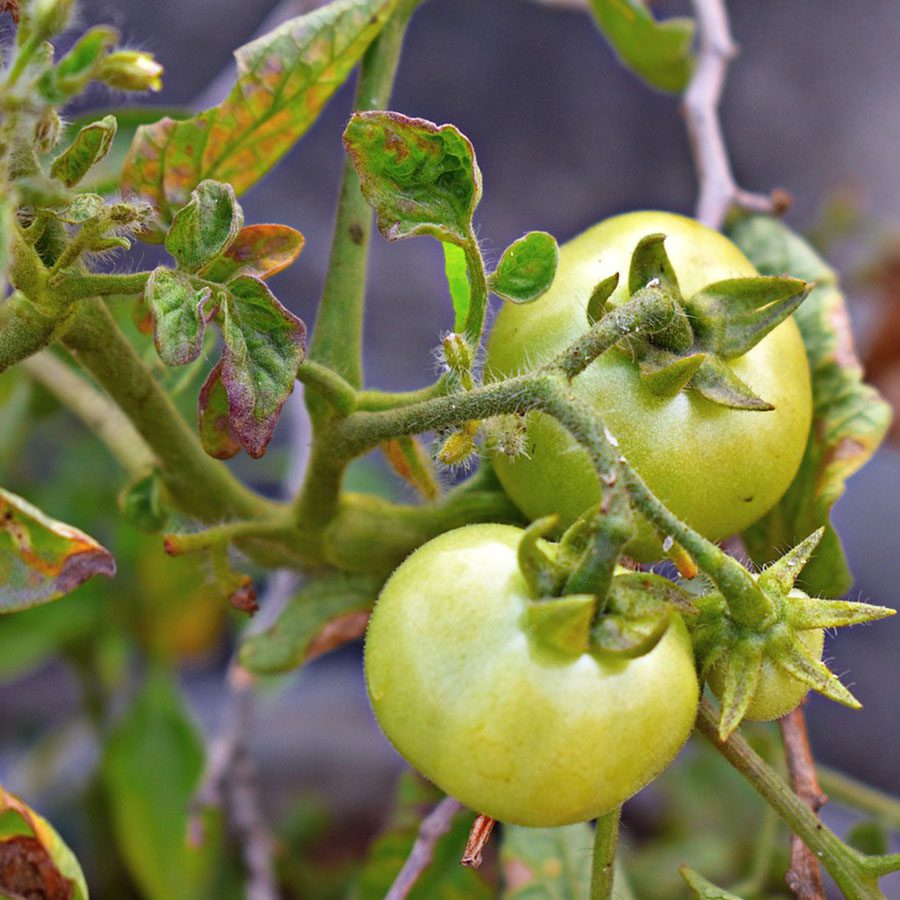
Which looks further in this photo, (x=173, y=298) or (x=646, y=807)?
(x=646, y=807)

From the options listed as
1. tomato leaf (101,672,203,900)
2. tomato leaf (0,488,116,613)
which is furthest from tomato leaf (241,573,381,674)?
tomato leaf (101,672,203,900)

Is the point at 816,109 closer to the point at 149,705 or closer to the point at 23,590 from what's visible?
the point at 149,705

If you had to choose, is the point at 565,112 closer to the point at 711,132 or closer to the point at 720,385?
the point at 711,132

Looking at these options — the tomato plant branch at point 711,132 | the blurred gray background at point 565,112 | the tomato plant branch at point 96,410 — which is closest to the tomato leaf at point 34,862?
the tomato plant branch at point 96,410

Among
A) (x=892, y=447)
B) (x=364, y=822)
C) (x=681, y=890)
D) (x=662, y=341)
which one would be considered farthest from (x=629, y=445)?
(x=364, y=822)

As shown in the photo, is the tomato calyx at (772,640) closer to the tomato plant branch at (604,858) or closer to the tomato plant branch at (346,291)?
the tomato plant branch at (604,858)

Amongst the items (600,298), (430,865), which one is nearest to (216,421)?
(600,298)

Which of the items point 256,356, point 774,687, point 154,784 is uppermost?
point 256,356
